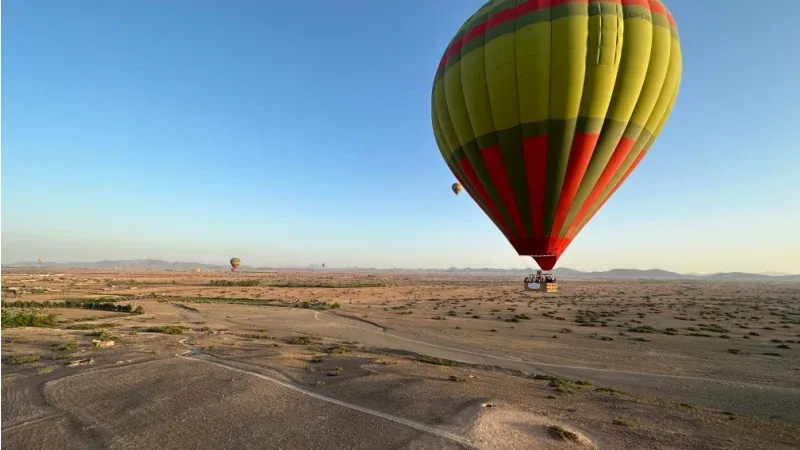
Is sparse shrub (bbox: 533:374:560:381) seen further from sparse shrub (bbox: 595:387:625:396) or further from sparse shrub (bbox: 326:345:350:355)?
sparse shrub (bbox: 326:345:350:355)

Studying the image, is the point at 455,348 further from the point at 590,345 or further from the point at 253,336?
the point at 253,336

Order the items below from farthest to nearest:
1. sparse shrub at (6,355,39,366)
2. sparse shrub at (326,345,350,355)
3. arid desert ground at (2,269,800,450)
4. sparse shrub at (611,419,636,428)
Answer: sparse shrub at (326,345,350,355) → sparse shrub at (6,355,39,366) → sparse shrub at (611,419,636,428) → arid desert ground at (2,269,800,450)

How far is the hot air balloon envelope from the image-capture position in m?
16.6

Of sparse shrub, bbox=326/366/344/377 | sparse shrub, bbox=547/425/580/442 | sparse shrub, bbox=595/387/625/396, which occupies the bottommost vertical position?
sparse shrub, bbox=595/387/625/396

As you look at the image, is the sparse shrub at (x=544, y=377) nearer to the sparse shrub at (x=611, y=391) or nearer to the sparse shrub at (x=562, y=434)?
the sparse shrub at (x=611, y=391)

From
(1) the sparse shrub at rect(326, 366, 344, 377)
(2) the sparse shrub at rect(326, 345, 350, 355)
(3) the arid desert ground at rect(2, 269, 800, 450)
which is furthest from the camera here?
(2) the sparse shrub at rect(326, 345, 350, 355)

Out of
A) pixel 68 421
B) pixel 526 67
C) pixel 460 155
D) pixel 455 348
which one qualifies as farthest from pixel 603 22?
pixel 68 421

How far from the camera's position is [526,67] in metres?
16.8

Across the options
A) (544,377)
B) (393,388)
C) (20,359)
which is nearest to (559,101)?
(544,377)

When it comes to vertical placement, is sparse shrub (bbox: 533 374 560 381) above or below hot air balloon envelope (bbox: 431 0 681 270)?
below

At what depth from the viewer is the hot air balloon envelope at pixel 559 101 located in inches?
652

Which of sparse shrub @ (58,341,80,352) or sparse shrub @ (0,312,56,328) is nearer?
sparse shrub @ (58,341,80,352)

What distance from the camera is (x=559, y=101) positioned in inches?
657

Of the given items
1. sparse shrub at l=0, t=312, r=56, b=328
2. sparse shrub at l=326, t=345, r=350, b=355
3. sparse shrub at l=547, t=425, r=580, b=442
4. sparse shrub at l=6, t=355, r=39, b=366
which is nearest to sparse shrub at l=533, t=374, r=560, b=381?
sparse shrub at l=547, t=425, r=580, b=442
